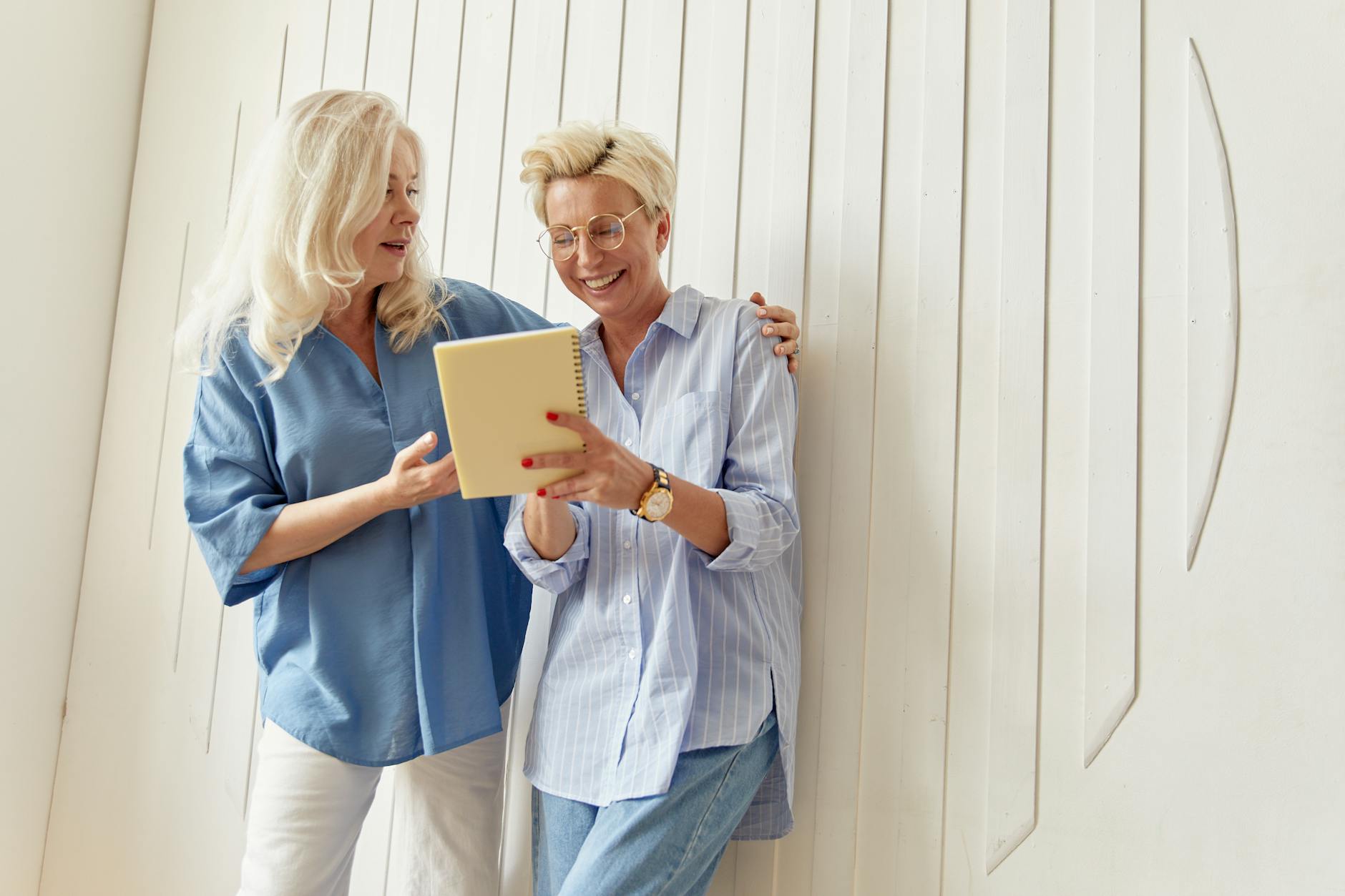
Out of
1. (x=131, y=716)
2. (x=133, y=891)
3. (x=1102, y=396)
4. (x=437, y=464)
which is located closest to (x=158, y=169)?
(x=131, y=716)

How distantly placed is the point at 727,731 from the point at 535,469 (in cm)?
48

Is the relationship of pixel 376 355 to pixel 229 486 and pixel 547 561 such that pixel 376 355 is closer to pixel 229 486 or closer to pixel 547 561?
pixel 229 486

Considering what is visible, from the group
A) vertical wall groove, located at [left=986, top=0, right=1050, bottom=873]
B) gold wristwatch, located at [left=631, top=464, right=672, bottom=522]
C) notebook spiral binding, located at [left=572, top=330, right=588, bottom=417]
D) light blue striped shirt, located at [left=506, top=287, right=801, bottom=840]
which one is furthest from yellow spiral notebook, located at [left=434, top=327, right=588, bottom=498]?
vertical wall groove, located at [left=986, top=0, right=1050, bottom=873]

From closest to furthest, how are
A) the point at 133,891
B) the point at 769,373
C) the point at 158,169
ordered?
the point at 769,373
the point at 133,891
the point at 158,169

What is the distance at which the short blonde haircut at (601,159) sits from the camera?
1.58 metres

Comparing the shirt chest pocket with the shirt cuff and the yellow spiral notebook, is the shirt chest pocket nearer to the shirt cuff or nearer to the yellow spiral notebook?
the shirt cuff

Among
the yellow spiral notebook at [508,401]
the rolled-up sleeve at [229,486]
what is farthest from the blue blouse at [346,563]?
the yellow spiral notebook at [508,401]

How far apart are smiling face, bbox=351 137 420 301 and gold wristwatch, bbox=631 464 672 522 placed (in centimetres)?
63

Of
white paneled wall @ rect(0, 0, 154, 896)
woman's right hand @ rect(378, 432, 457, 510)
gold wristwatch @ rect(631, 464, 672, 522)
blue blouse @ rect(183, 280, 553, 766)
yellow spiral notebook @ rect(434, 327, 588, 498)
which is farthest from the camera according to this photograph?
white paneled wall @ rect(0, 0, 154, 896)

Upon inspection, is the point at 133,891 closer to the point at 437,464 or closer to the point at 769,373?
the point at 437,464

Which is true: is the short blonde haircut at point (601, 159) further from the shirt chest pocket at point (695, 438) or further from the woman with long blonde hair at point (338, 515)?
the shirt chest pocket at point (695, 438)

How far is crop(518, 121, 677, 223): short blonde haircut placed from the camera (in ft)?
5.19

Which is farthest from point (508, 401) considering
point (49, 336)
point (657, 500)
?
point (49, 336)

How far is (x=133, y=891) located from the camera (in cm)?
227
